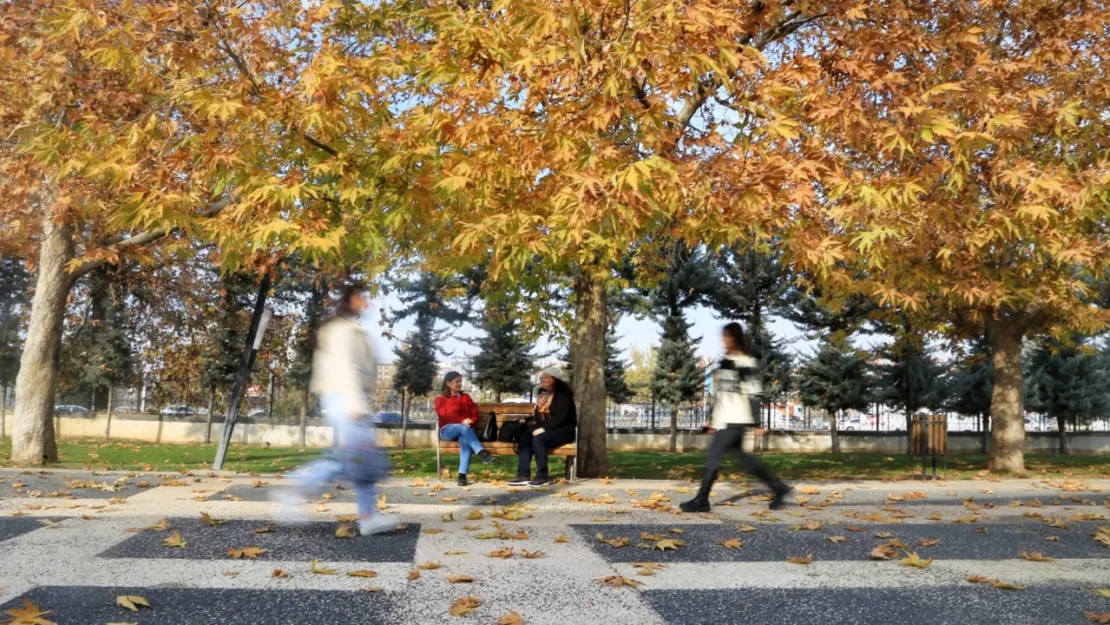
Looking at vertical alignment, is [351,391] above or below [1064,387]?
below

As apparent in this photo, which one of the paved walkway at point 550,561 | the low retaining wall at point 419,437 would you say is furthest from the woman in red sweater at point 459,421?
the low retaining wall at point 419,437

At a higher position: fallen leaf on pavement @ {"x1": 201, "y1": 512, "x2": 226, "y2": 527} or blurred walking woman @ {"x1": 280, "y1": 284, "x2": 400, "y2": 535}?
blurred walking woman @ {"x1": 280, "y1": 284, "x2": 400, "y2": 535}

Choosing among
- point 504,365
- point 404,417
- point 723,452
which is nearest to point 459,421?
point 723,452

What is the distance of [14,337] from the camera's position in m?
33.2

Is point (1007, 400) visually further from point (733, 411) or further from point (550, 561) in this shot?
point (550, 561)

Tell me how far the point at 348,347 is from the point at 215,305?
765 inches

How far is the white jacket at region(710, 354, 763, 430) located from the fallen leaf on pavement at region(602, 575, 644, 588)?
2948mm

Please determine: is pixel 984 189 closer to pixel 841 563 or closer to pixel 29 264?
pixel 841 563

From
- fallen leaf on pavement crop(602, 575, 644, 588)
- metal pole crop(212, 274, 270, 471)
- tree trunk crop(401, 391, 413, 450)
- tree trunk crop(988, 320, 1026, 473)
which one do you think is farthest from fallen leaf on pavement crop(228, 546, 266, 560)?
tree trunk crop(401, 391, 413, 450)

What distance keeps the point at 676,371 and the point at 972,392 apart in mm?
10306

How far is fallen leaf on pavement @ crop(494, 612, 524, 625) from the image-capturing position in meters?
3.79

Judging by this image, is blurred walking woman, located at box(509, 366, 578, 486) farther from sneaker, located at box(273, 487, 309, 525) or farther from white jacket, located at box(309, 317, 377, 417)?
white jacket, located at box(309, 317, 377, 417)

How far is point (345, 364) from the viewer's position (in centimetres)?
565

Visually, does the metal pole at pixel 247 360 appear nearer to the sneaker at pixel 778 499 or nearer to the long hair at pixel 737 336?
the long hair at pixel 737 336
